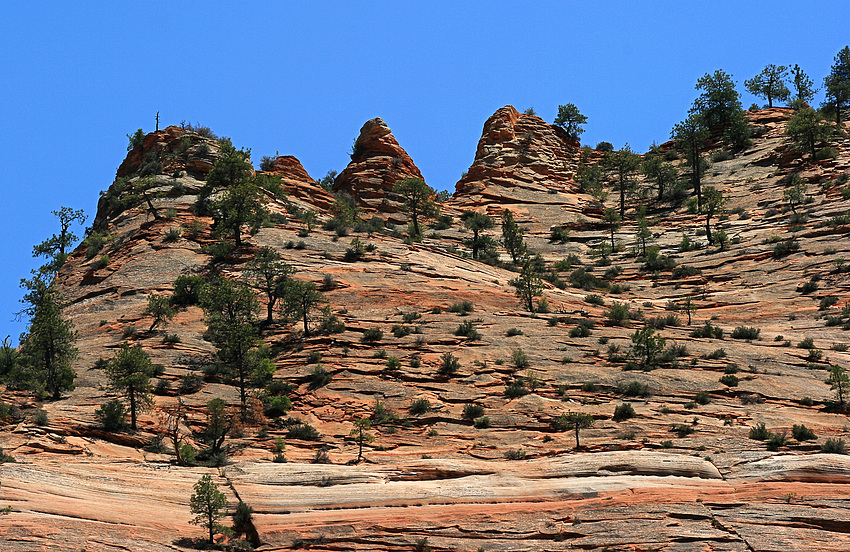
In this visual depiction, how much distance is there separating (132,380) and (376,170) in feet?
183

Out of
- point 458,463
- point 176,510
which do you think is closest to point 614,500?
point 458,463

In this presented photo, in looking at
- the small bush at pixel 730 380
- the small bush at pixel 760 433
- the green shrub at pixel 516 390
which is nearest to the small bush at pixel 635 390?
the small bush at pixel 730 380

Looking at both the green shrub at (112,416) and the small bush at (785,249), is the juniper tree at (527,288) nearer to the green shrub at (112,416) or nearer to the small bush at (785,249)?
the small bush at (785,249)

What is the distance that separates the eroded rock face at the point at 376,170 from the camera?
81812mm

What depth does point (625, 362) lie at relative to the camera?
41031 millimetres

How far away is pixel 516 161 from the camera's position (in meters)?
93.4

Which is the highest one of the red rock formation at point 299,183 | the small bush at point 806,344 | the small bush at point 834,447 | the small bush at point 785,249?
the red rock formation at point 299,183

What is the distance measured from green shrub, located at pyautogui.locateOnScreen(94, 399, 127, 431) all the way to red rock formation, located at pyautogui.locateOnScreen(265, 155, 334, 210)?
144 feet

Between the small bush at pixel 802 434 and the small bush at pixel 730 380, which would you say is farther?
the small bush at pixel 730 380

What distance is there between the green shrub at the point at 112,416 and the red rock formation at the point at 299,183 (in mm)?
43891

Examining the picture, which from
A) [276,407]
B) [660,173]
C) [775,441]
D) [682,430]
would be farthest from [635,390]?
[660,173]

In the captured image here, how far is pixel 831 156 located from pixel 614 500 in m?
62.4

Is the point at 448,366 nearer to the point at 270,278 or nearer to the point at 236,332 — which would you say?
the point at 236,332

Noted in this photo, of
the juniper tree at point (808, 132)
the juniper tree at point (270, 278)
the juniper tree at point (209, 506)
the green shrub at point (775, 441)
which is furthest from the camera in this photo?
the juniper tree at point (808, 132)
